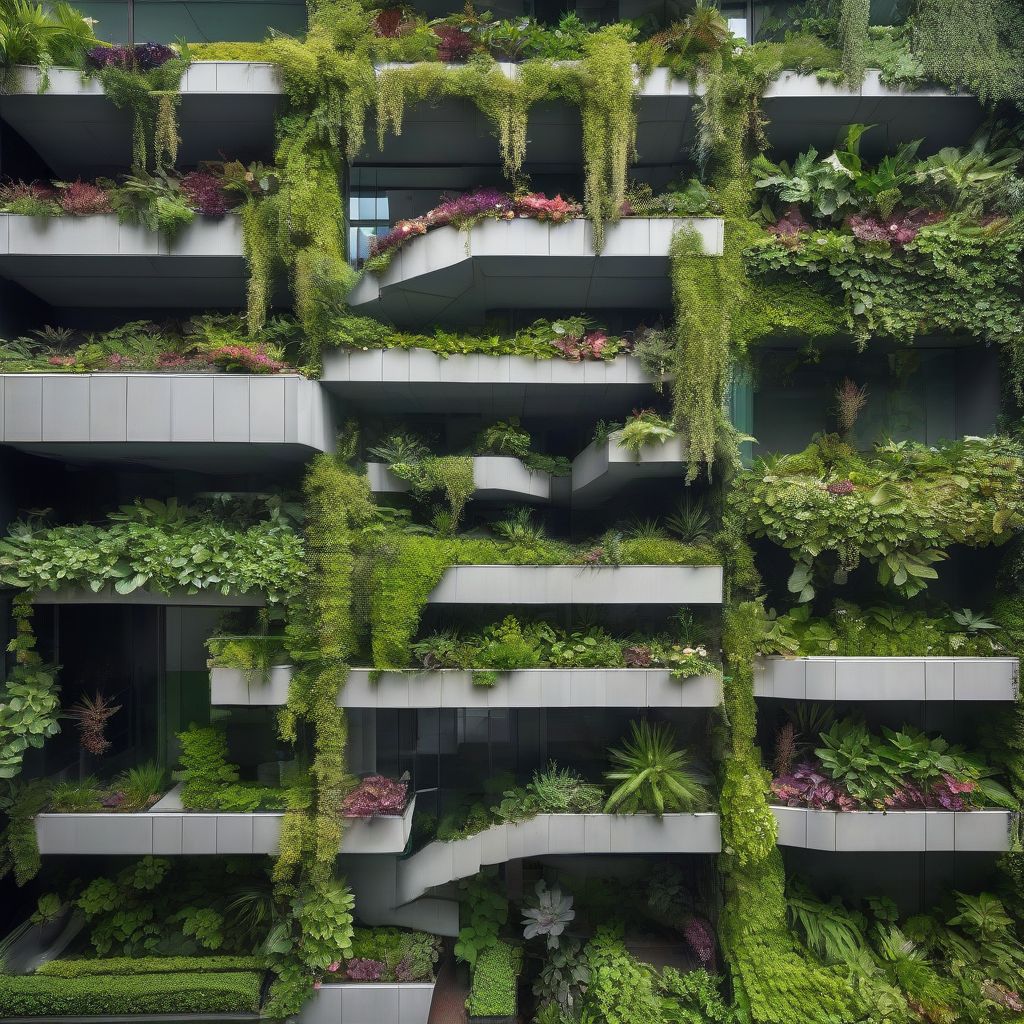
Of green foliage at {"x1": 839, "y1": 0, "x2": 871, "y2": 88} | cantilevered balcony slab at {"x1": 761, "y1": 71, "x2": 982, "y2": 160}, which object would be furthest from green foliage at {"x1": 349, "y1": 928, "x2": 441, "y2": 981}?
green foliage at {"x1": 839, "y1": 0, "x2": 871, "y2": 88}

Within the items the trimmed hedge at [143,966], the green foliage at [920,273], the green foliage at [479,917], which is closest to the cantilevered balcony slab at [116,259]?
the green foliage at [920,273]

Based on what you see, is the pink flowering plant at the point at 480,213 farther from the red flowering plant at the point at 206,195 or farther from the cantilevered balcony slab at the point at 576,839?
the cantilevered balcony slab at the point at 576,839

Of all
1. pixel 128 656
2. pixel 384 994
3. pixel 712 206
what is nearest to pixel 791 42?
pixel 712 206

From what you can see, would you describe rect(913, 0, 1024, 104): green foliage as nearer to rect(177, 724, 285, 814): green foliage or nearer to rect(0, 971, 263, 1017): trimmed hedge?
rect(177, 724, 285, 814): green foliage

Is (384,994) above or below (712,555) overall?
below

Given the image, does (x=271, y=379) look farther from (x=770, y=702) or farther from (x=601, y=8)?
(x=770, y=702)
